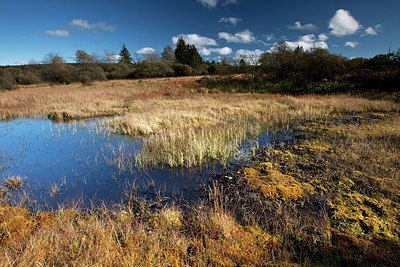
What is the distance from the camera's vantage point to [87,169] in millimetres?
7023

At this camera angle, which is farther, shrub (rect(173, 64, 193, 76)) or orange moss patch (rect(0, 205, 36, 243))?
shrub (rect(173, 64, 193, 76))

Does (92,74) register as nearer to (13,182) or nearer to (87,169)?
(87,169)

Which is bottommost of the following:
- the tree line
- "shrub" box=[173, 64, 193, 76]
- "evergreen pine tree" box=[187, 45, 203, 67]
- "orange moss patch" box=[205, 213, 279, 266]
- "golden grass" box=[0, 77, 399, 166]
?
"orange moss patch" box=[205, 213, 279, 266]

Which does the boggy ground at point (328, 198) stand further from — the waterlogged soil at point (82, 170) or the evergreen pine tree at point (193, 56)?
the evergreen pine tree at point (193, 56)

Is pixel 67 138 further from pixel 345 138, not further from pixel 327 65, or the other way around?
pixel 327 65

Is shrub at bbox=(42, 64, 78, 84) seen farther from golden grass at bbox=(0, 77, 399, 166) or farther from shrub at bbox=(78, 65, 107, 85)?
golden grass at bbox=(0, 77, 399, 166)

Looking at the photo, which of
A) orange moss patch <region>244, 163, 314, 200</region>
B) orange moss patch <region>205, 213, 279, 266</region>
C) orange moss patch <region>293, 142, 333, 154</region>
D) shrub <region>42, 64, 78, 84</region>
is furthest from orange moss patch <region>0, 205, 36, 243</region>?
shrub <region>42, 64, 78, 84</region>

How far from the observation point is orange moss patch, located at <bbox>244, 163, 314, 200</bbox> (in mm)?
5180

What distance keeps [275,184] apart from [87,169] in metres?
5.29

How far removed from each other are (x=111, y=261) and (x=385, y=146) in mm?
8552

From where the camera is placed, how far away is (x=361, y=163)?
6570 mm

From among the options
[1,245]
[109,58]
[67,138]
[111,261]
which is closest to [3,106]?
[67,138]

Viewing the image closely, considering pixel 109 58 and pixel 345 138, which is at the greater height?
pixel 109 58

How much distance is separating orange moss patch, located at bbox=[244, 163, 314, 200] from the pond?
1004mm
